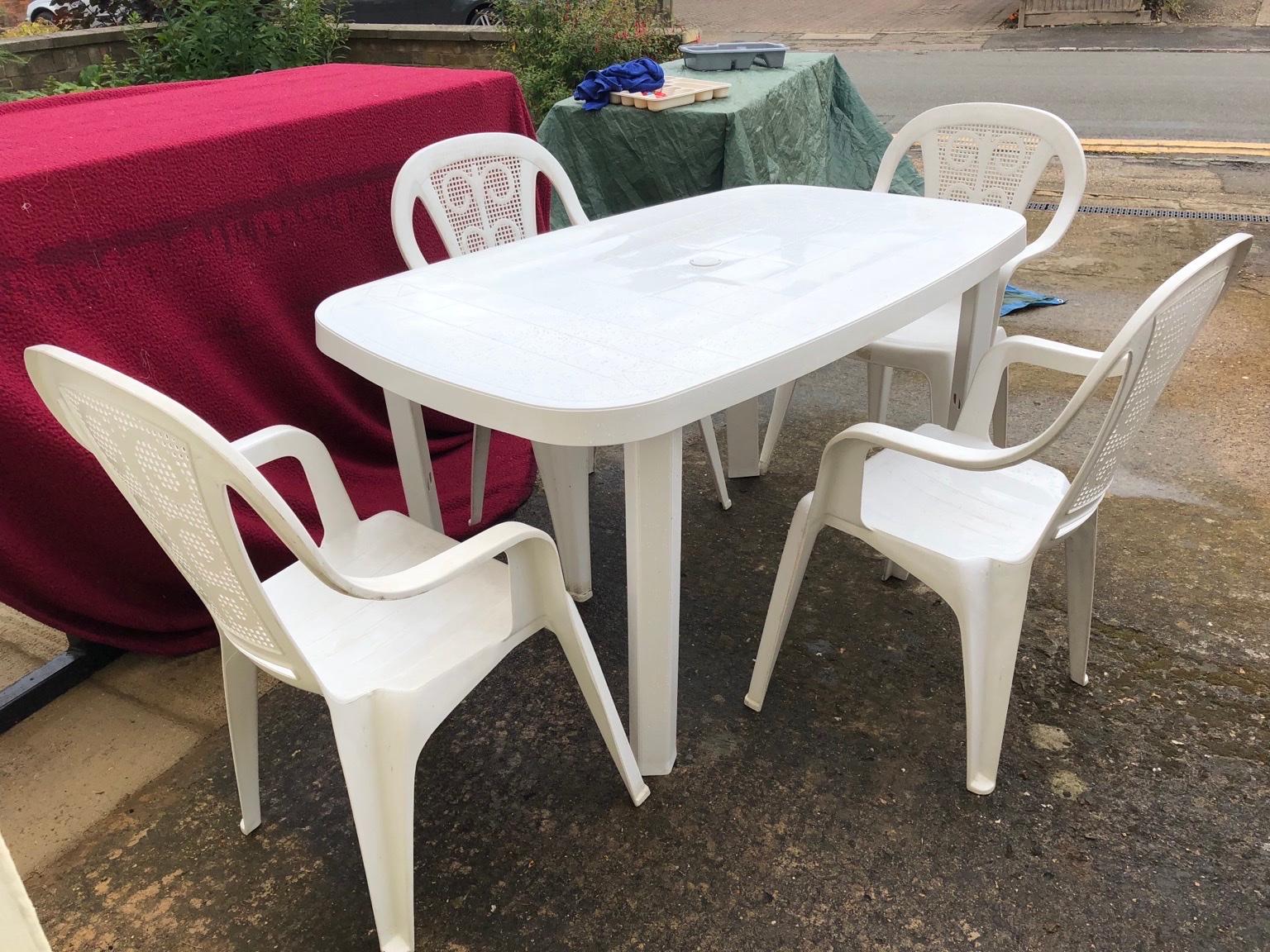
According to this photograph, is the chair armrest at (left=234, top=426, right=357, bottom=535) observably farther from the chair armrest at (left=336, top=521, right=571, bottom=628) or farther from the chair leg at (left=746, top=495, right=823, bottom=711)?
the chair leg at (left=746, top=495, right=823, bottom=711)

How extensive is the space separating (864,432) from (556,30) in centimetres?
443

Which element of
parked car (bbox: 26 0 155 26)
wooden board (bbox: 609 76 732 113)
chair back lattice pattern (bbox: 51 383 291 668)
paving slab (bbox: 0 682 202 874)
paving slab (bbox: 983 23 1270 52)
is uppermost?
parked car (bbox: 26 0 155 26)

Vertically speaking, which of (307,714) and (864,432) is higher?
(864,432)

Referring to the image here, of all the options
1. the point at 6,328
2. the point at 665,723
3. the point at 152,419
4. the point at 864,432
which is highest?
the point at 152,419

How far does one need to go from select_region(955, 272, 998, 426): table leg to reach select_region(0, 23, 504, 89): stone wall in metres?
4.46

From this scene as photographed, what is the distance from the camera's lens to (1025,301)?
3.87 meters

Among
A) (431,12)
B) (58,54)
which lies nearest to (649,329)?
(58,54)

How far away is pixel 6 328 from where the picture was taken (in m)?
1.82

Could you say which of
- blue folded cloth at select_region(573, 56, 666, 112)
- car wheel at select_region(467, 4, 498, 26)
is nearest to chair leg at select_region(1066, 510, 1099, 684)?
blue folded cloth at select_region(573, 56, 666, 112)

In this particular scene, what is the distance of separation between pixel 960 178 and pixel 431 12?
6219mm

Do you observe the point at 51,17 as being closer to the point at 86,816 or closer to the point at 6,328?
the point at 6,328

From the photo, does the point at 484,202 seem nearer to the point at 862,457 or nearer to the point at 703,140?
the point at 862,457

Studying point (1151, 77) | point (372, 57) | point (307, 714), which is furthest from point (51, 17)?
point (1151, 77)

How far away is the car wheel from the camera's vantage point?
754cm
